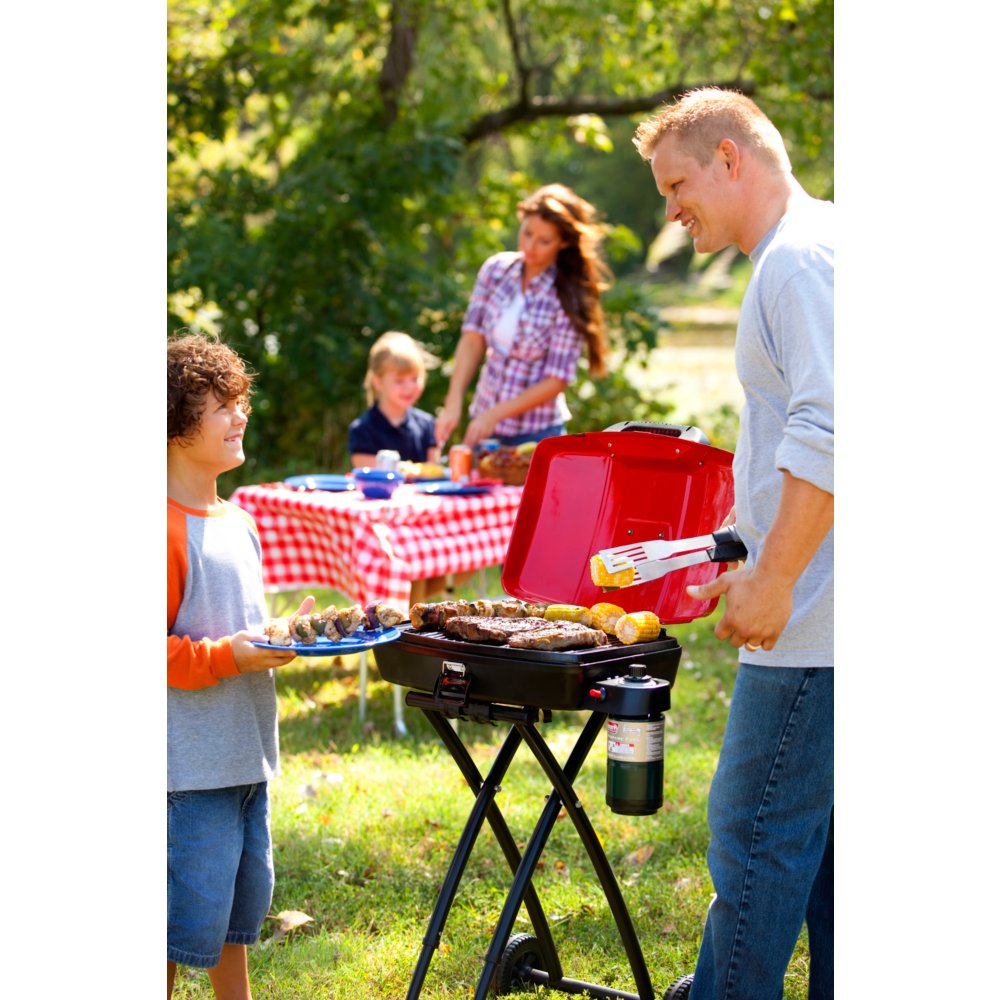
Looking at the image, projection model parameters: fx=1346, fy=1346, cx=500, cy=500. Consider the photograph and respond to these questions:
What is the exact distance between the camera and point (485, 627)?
8.64 feet

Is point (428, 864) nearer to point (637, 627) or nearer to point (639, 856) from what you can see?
point (639, 856)

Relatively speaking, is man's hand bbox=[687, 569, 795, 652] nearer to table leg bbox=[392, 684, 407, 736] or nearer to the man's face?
the man's face

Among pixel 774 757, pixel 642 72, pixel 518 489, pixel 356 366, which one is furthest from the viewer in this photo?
pixel 642 72

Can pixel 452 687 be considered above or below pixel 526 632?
below

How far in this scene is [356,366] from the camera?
32.1 ft

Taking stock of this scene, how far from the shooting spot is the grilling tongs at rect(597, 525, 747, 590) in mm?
2584

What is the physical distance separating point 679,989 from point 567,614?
0.98 metres

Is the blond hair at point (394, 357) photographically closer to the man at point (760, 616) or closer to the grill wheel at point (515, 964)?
the grill wheel at point (515, 964)

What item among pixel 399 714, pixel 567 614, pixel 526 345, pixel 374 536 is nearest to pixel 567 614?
pixel 567 614

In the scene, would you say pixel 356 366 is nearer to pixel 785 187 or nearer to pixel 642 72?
pixel 642 72

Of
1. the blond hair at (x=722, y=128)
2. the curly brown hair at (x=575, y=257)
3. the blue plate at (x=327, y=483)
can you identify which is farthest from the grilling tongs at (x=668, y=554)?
the curly brown hair at (x=575, y=257)
